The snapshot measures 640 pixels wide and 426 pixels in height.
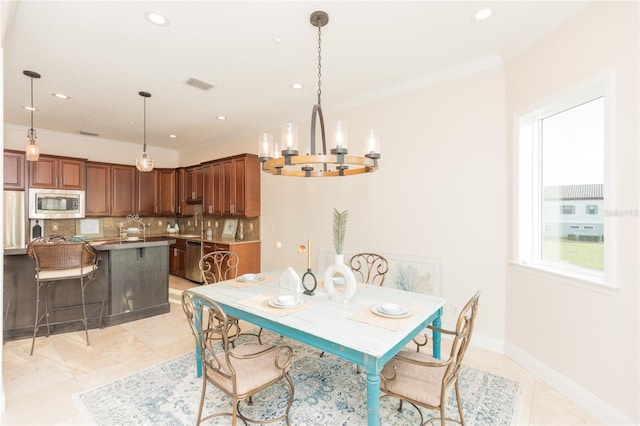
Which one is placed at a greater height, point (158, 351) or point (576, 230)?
point (576, 230)

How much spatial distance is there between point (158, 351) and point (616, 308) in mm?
3785

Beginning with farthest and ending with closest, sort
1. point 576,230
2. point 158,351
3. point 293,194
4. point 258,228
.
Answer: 1. point 258,228
2. point 293,194
3. point 158,351
4. point 576,230

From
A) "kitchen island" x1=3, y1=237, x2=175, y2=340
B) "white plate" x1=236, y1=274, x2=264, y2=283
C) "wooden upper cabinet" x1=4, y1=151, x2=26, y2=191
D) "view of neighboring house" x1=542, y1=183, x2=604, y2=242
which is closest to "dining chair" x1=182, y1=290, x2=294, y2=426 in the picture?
"white plate" x1=236, y1=274, x2=264, y2=283

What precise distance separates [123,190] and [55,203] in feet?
3.78

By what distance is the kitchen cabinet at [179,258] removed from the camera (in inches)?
241

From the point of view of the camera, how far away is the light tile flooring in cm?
204

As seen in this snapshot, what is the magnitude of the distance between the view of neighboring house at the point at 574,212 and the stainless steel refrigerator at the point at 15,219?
7133 millimetres

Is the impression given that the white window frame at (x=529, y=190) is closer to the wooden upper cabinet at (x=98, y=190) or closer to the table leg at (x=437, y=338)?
the table leg at (x=437, y=338)

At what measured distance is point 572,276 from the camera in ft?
7.33

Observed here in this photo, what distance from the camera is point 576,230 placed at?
2.40 m

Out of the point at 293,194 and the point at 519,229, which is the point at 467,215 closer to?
the point at 519,229

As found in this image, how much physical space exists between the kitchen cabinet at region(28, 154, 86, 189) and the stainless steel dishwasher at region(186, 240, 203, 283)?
7.26 feet

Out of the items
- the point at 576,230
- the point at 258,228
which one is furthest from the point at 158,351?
the point at 576,230

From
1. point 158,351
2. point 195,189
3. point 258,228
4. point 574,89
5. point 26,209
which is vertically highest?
point 574,89
